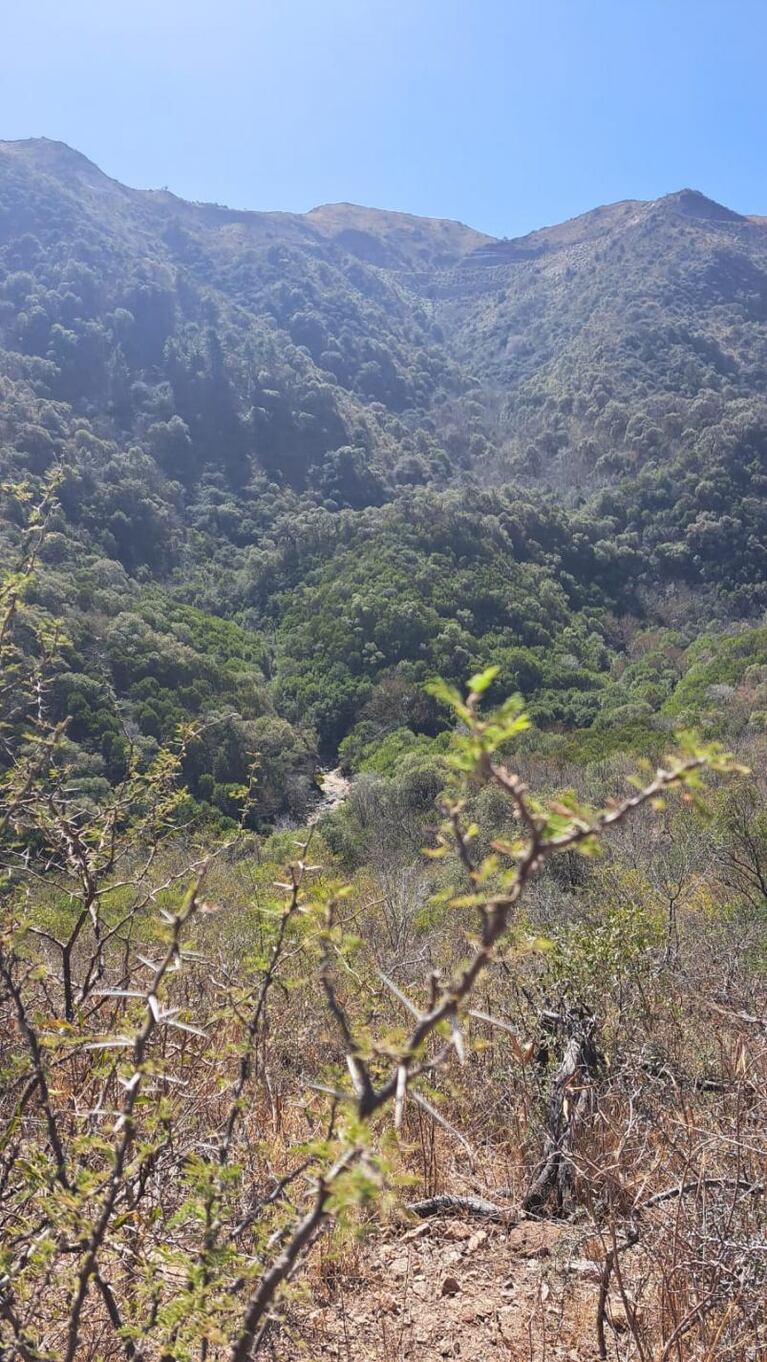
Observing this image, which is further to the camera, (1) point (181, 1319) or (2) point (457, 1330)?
(2) point (457, 1330)

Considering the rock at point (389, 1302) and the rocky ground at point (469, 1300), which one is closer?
the rocky ground at point (469, 1300)

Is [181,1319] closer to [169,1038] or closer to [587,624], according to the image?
[169,1038]

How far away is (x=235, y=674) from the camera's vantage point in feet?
98.8

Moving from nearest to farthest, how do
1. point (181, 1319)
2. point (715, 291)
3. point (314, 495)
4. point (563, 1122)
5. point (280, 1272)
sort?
point (280, 1272)
point (181, 1319)
point (563, 1122)
point (314, 495)
point (715, 291)

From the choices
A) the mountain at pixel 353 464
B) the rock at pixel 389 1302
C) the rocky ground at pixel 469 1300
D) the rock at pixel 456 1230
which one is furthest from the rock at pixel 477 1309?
the mountain at pixel 353 464

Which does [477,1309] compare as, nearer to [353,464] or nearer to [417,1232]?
[417,1232]

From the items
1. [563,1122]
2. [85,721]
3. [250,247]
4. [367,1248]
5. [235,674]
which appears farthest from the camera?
[250,247]

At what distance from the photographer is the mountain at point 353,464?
30547 millimetres

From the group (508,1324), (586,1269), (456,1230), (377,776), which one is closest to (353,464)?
(377,776)

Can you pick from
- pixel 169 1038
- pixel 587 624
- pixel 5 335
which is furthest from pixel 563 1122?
pixel 5 335

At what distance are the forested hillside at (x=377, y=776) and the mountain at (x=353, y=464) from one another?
317 mm

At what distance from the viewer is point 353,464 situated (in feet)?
170

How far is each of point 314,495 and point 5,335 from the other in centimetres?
2365

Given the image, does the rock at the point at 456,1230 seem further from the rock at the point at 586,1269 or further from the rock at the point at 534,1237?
the rock at the point at 586,1269
